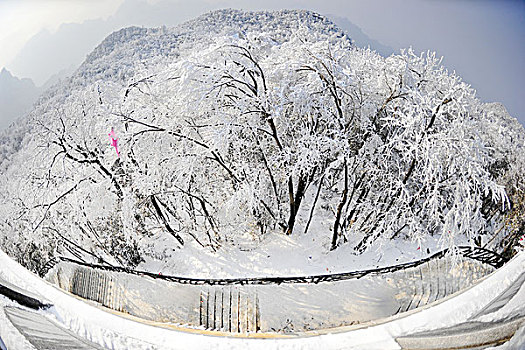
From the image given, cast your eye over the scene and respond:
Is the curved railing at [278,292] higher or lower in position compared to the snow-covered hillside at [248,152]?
lower

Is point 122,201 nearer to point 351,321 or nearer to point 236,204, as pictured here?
point 236,204

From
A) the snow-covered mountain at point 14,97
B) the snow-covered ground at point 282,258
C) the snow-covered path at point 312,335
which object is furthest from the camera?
the snow-covered ground at point 282,258

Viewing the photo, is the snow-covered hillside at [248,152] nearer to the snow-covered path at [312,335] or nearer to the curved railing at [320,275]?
the curved railing at [320,275]

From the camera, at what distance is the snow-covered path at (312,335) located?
74 centimetres

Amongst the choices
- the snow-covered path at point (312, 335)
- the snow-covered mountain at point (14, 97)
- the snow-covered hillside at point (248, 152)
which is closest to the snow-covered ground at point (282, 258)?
the snow-covered hillside at point (248, 152)

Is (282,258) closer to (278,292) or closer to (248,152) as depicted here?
(278,292)

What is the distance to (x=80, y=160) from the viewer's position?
1.42 meters

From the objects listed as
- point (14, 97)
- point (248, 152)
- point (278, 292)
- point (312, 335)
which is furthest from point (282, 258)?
point (14, 97)

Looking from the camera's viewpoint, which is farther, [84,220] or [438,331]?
[84,220]

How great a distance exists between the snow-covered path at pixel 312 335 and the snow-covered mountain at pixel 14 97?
0.57m

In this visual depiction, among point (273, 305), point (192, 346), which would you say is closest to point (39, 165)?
point (192, 346)

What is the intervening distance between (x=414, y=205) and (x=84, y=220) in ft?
4.85

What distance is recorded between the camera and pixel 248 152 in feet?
5.33

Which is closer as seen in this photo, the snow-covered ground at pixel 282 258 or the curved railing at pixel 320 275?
the curved railing at pixel 320 275
